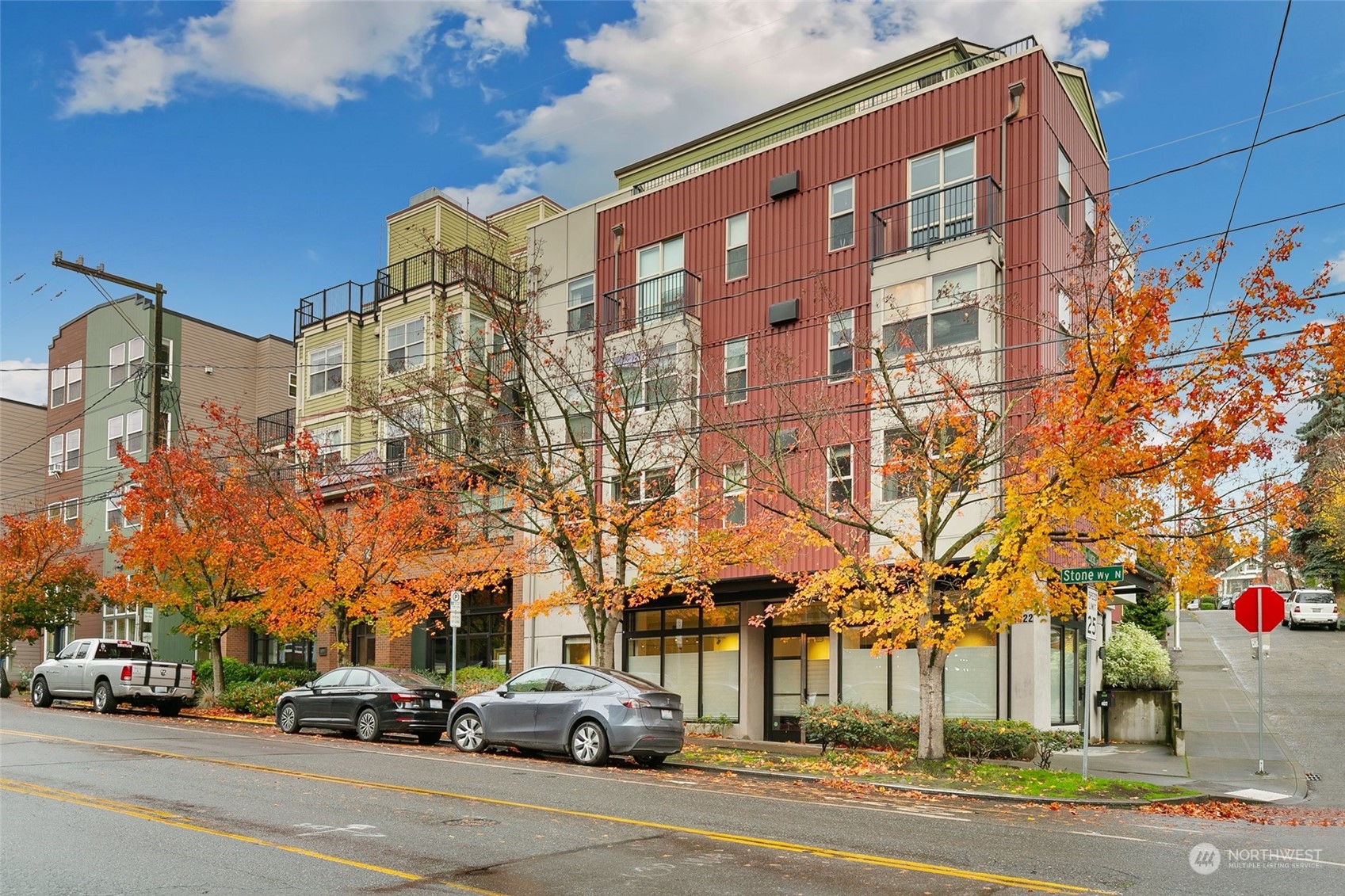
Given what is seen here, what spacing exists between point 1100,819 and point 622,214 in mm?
19953

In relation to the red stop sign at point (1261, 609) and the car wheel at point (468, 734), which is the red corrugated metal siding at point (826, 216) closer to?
the red stop sign at point (1261, 609)

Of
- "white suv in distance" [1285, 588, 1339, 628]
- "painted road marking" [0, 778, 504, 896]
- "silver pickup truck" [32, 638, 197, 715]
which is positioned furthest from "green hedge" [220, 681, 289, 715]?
"white suv in distance" [1285, 588, 1339, 628]

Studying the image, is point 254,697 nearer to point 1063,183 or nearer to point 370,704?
point 370,704

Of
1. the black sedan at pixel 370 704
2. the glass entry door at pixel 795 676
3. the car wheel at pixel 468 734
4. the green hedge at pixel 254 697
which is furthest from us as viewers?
the green hedge at pixel 254 697

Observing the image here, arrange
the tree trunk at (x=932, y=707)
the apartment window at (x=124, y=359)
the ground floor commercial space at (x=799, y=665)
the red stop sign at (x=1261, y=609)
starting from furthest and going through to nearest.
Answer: the apartment window at (x=124, y=359), the ground floor commercial space at (x=799, y=665), the red stop sign at (x=1261, y=609), the tree trunk at (x=932, y=707)

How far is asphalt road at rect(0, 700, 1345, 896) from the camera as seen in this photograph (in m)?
8.70

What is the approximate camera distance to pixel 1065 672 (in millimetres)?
24938

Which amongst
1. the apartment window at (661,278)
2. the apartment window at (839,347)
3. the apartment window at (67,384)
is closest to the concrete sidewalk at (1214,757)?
the apartment window at (839,347)

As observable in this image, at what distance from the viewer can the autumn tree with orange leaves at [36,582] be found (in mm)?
38312

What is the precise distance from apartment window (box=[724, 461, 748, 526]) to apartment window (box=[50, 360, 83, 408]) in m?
34.6

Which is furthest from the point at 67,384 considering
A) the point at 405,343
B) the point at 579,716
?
the point at 579,716

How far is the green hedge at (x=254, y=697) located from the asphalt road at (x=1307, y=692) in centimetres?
2174

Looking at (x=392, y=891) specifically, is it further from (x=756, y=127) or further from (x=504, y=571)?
(x=756, y=127)

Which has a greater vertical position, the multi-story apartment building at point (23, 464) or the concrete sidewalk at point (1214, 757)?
the multi-story apartment building at point (23, 464)
